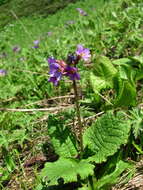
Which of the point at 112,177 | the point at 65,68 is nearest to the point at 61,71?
the point at 65,68

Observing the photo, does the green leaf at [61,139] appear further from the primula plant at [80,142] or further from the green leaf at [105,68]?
the green leaf at [105,68]

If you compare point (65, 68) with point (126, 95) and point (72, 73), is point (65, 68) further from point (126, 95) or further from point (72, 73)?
point (126, 95)

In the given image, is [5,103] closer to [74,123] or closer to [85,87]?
[85,87]

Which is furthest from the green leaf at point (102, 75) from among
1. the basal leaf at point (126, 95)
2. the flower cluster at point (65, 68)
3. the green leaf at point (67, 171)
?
the green leaf at point (67, 171)

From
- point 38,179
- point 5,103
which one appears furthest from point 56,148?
point 5,103

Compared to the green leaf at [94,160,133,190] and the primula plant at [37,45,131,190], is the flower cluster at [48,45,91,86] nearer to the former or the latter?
the primula plant at [37,45,131,190]

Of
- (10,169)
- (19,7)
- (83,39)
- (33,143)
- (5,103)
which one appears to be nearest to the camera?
(10,169)

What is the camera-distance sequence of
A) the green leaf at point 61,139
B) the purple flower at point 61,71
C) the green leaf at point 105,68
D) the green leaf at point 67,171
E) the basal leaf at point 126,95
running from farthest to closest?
the green leaf at point 105,68
the basal leaf at point 126,95
the green leaf at point 61,139
the purple flower at point 61,71
the green leaf at point 67,171
